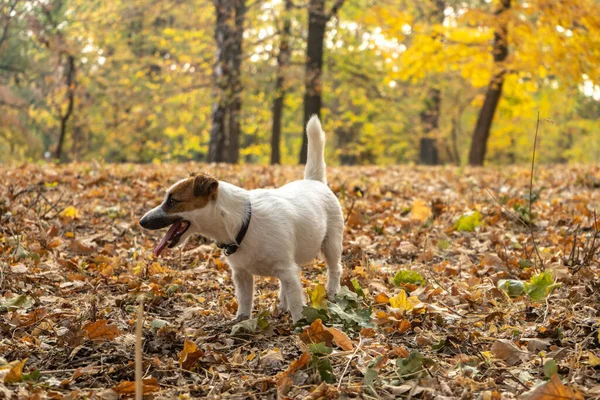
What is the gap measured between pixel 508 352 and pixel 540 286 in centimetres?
88

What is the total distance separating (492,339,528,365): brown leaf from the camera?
3.10 metres

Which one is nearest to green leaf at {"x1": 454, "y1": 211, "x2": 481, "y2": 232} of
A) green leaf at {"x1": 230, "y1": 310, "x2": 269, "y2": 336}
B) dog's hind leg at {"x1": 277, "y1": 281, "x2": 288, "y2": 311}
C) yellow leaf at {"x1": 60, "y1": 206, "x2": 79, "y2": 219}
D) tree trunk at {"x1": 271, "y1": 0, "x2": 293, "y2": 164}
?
dog's hind leg at {"x1": 277, "y1": 281, "x2": 288, "y2": 311}

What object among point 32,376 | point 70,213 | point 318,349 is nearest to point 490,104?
point 70,213

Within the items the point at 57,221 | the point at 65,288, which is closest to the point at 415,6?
the point at 57,221

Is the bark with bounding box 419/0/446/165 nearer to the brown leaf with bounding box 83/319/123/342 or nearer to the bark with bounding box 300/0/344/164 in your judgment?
the bark with bounding box 300/0/344/164

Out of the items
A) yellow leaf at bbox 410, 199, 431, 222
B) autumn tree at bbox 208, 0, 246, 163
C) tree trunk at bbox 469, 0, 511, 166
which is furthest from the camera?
autumn tree at bbox 208, 0, 246, 163

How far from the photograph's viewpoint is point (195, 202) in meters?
3.58

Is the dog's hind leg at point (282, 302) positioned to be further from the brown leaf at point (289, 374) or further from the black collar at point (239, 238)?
the brown leaf at point (289, 374)

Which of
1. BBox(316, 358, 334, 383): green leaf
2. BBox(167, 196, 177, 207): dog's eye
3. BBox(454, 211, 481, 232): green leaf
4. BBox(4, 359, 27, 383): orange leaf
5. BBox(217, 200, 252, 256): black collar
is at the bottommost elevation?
BBox(4, 359, 27, 383): orange leaf

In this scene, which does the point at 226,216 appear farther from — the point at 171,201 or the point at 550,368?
the point at 550,368

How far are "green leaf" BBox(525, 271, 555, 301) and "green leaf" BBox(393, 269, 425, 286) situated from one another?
0.89 metres

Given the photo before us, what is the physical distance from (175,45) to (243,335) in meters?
22.2

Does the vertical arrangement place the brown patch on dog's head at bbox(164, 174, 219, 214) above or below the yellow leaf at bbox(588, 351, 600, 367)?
above

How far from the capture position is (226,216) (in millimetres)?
3578
